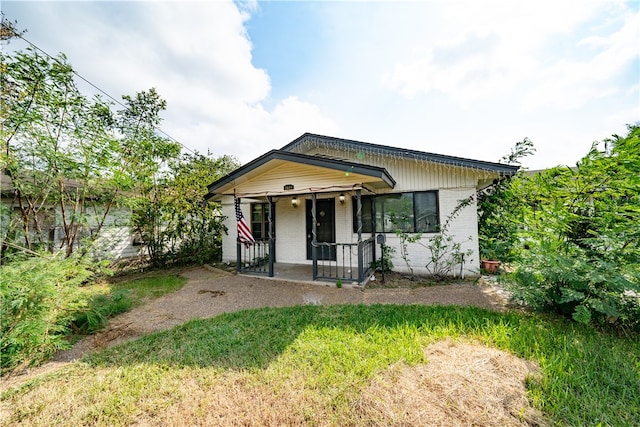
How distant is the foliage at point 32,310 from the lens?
267 cm

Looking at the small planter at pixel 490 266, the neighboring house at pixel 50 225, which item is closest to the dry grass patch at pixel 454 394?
the small planter at pixel 490 266

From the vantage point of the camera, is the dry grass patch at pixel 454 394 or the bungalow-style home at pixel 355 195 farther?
the bungalow-style home at pixel 355 195

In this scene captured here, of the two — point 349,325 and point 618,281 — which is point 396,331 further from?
point 618,281

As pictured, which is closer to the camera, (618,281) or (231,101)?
(618,281)

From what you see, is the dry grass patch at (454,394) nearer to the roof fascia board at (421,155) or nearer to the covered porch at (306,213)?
the covered porch at (306,213)

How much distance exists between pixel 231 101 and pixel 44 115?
6.95 m

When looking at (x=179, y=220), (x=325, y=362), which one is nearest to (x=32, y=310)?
(x=325, y=362)

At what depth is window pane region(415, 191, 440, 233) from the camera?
654 cm

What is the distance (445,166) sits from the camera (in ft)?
20.8

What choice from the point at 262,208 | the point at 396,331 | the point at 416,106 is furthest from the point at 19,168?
the point at 416,106

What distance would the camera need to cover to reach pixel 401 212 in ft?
22.6

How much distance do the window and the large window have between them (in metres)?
3.63

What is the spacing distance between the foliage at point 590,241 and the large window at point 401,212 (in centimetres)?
267

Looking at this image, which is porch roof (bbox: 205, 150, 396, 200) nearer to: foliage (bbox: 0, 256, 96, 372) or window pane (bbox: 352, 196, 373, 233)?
window pane (bbox: 352, 196, 373, 233)
